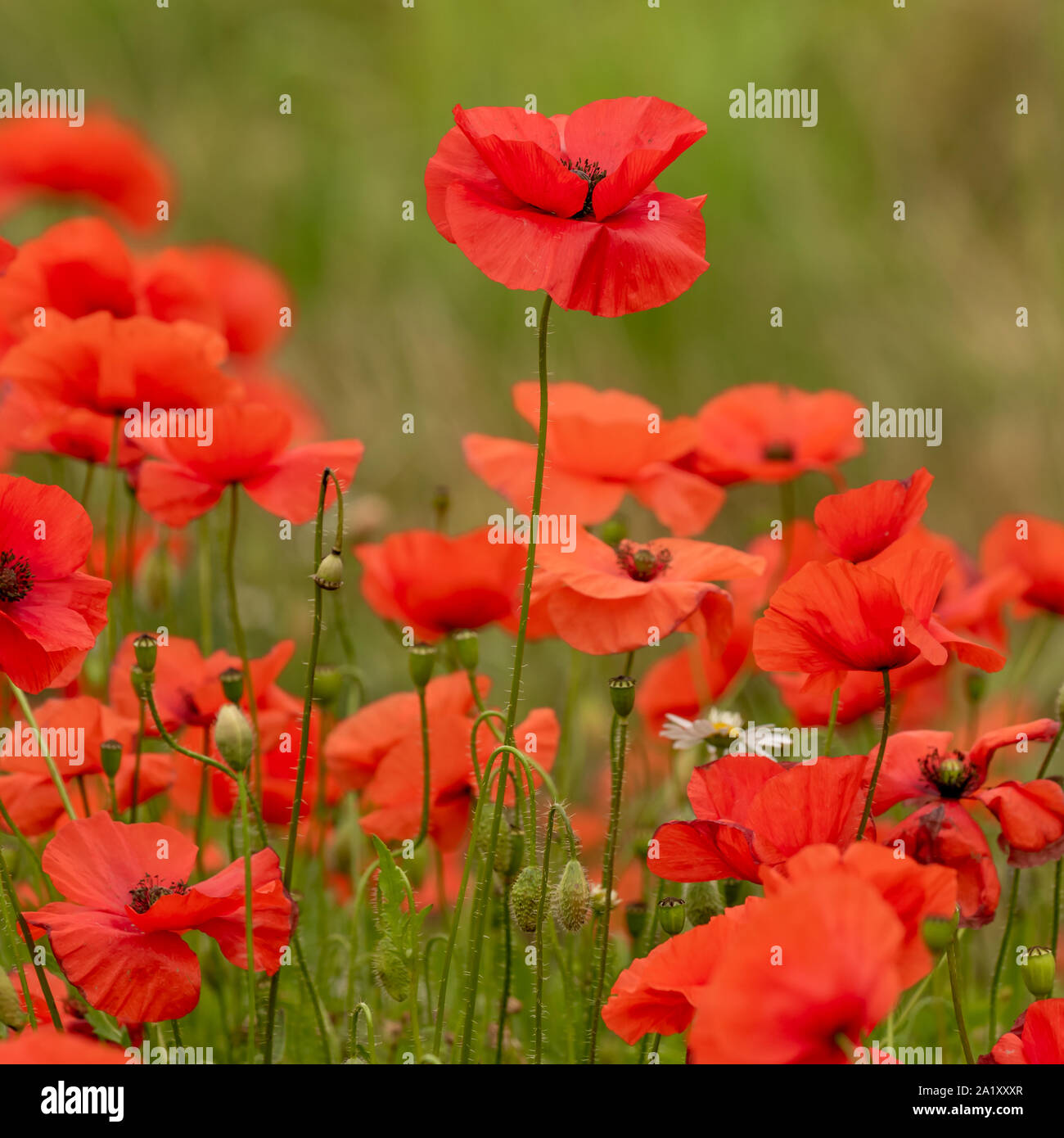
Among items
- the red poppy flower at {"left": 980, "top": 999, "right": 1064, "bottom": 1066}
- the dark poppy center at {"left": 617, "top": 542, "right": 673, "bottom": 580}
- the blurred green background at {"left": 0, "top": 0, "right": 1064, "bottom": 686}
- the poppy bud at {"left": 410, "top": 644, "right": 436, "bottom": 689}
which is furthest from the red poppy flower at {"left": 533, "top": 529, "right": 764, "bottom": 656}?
the blurred green background at {"left": 0, "top": 0, "right": 1064, "bottom": 686}

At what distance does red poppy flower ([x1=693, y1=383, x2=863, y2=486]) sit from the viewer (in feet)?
5.51

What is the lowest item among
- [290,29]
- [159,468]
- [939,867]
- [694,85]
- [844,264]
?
[939,867]

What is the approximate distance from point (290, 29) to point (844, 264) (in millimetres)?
2365

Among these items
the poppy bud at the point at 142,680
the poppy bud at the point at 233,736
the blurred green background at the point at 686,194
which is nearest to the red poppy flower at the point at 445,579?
the poppy bud at the point at 142,680

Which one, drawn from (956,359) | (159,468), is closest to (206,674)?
(159,468)

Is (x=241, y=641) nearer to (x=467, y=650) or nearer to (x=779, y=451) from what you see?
(x=467, y=650)

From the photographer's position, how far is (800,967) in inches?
29.0

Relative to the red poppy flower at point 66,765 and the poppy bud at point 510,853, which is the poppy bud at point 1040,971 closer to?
the poppy bud at point 510,853

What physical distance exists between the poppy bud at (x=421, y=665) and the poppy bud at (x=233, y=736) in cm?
20

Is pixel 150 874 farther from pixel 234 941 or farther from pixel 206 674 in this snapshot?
pixel 206 674

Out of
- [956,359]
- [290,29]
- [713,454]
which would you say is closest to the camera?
[713,454]

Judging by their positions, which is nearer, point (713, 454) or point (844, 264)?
point (713, 454)

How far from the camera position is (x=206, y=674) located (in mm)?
1507

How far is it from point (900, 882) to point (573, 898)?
1.10 feet
